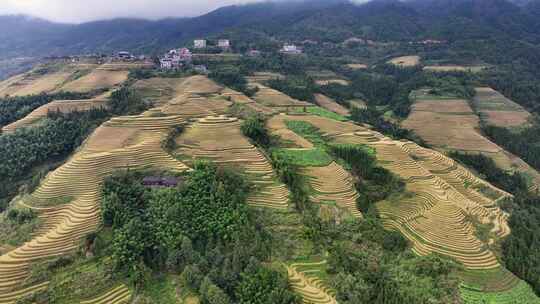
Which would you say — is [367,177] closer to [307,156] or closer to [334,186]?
[334,186]

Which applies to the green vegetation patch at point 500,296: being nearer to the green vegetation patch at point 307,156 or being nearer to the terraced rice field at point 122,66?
the green vegetation patch at point 307,156

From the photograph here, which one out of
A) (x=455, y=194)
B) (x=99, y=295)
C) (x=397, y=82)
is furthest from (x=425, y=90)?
(x=99, y=295)

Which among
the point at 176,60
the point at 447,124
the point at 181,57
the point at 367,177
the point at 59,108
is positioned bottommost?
the point at 367,177

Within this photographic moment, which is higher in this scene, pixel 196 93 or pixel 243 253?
pixel 196 93

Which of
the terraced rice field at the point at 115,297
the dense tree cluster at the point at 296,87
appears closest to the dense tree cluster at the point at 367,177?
the terraced rice field at the point at 115,297

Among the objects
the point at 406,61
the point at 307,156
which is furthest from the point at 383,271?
the point at 406,61

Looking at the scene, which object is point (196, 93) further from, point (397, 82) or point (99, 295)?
point (397, 82)
